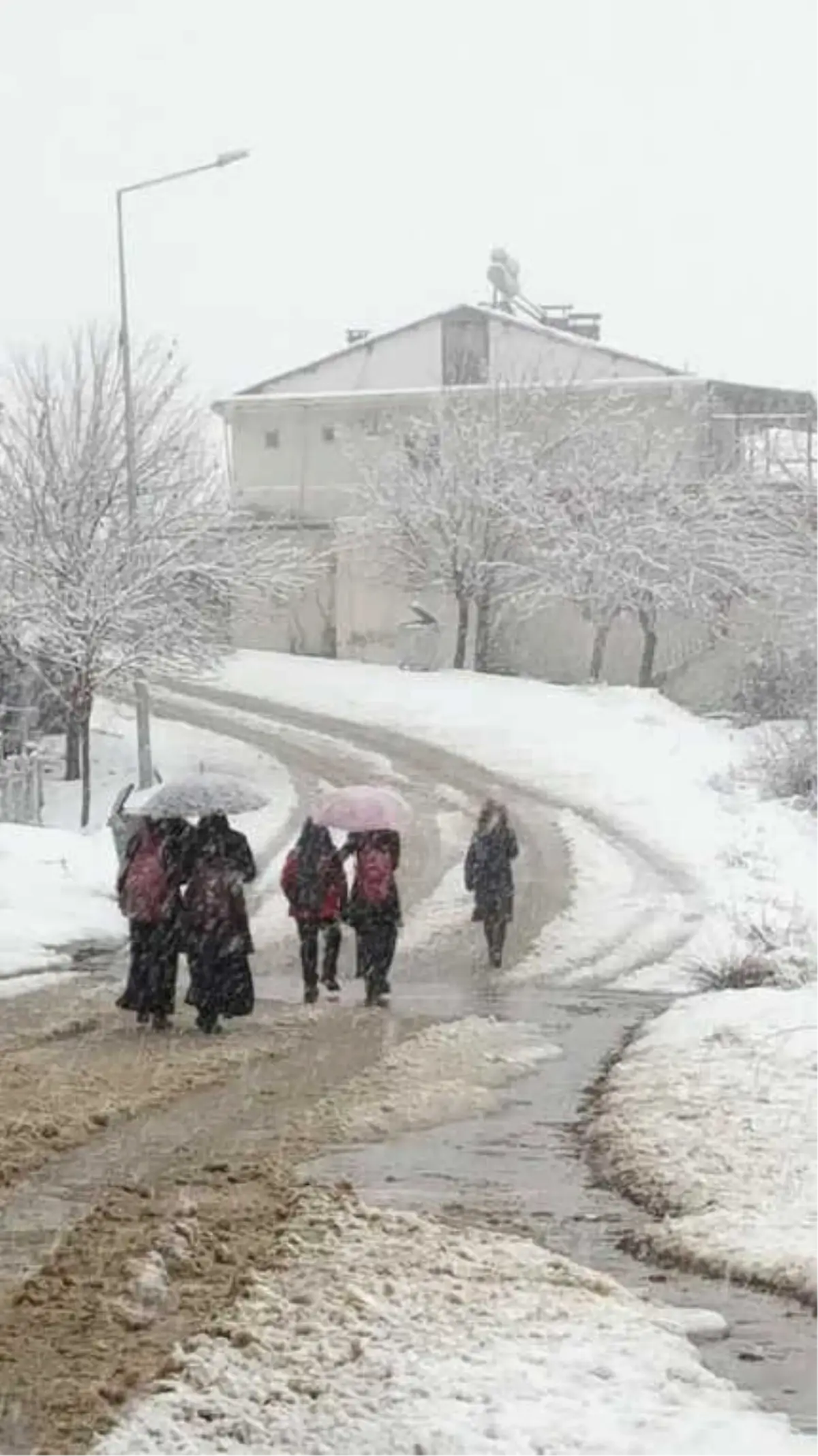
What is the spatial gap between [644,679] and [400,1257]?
4146 centimetres

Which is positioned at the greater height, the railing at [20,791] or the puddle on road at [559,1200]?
the puddle on road at [559,1200]


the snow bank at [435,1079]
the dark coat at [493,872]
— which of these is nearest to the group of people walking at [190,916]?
the snow bank at [435,1079]

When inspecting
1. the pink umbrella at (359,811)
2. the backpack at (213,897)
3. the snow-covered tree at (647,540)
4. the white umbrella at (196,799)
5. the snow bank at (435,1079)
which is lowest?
the snow bank at (435,1079)

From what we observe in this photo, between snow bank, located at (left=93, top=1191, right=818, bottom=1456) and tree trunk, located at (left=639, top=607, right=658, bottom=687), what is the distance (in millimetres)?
40618

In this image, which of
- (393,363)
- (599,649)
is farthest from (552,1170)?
(393,363)

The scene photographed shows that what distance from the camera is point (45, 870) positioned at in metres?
21.1

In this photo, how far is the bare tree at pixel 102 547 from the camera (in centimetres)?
3338

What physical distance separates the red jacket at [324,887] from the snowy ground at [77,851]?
2067 millimetres

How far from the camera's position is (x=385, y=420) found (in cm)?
5450

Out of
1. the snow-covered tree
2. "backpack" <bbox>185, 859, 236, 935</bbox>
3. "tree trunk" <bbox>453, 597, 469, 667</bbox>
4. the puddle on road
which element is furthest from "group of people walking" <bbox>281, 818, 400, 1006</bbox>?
"tree trunk" <bbox>453, 597, 469, 667</bbox>

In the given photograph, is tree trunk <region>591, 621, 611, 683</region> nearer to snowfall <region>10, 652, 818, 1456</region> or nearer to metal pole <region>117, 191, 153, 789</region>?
metal pole <region>117, 191, 153, 789</region>

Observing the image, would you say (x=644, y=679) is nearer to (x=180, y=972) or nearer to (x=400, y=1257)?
(x=180, y=972)

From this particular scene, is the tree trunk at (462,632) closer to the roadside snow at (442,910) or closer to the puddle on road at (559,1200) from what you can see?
the roadside snow at (442,910)

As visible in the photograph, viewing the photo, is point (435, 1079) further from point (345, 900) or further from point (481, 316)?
point (481, 316)
